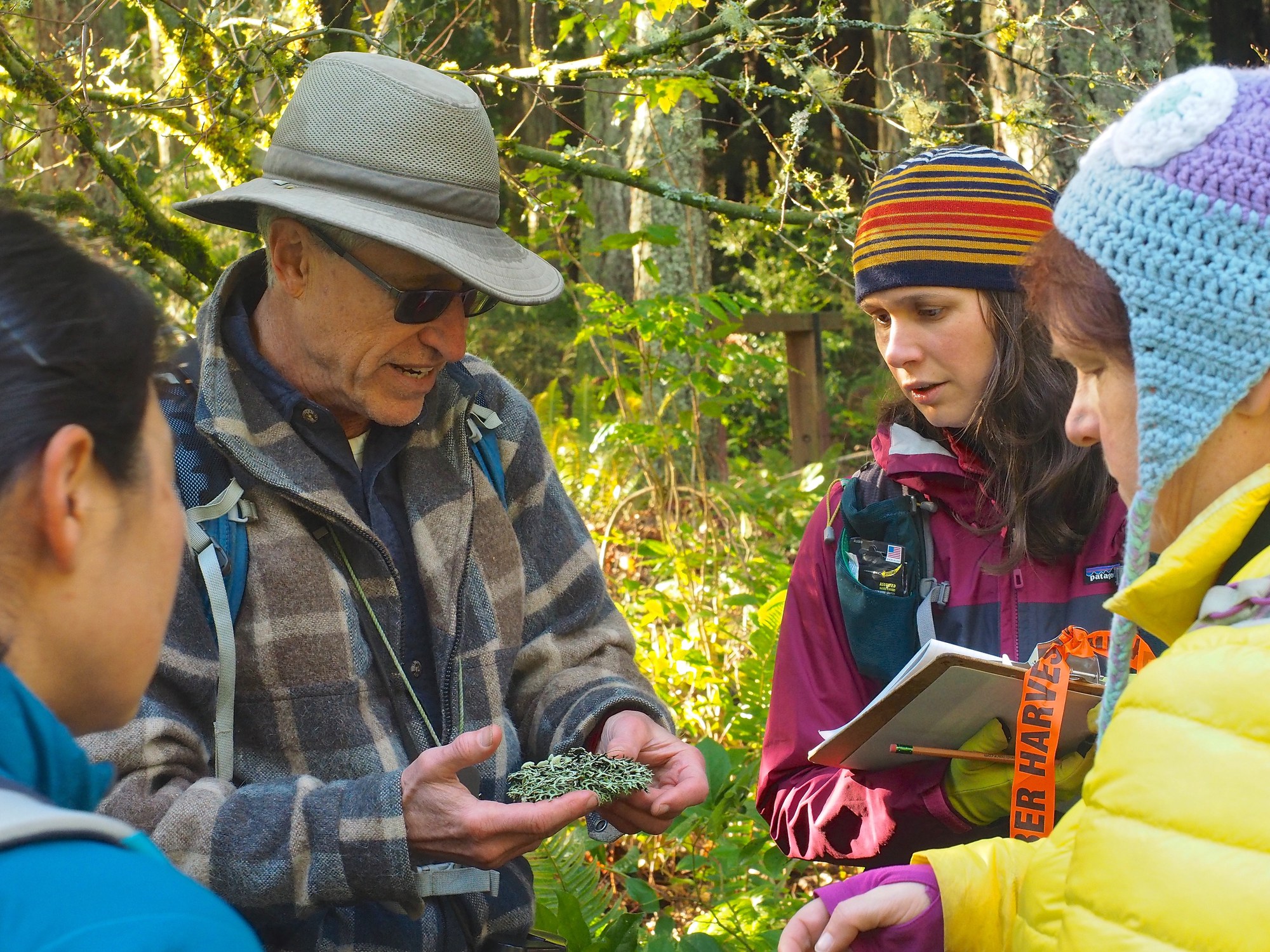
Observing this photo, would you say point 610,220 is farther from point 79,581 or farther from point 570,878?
point 79,581

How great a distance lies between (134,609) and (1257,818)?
3.89 ft

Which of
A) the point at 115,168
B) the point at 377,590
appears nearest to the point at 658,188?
the point at 115,168

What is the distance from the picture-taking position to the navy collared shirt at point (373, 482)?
238cm

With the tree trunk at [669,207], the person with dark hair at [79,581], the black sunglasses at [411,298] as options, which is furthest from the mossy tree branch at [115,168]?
the tree trunk at [669,207]

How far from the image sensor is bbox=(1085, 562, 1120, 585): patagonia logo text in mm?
2414

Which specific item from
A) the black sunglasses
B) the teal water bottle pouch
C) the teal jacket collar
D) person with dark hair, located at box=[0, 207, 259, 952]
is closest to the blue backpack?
the black sunglasses

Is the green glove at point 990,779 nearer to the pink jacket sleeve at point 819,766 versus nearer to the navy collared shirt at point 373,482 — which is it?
the pink jacket sleeve at point 819,766

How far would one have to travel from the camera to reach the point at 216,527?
84.8 inches

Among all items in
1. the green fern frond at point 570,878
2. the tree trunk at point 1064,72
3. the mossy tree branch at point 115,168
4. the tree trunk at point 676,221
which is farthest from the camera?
the tree trunk at point 676,221

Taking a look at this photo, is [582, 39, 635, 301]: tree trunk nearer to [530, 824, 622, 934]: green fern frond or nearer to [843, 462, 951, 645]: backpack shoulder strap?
[530, 824, 622, 934]: green fern frond

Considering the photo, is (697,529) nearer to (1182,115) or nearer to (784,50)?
(784,50)

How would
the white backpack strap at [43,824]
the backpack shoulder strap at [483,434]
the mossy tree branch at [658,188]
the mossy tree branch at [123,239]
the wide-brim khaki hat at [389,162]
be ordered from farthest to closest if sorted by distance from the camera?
the mossy tree branch at [658,188] → the mossy tree branch at [123,239] → the backpack shoulder strap at [483,434] → the wide-brim khaki hat at [389,162] → the white backpack strap at [43,824]

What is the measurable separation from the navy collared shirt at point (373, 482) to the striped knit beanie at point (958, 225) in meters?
1.17

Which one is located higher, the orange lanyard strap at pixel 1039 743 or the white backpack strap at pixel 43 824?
the white backpack strap at pixel 43 824
